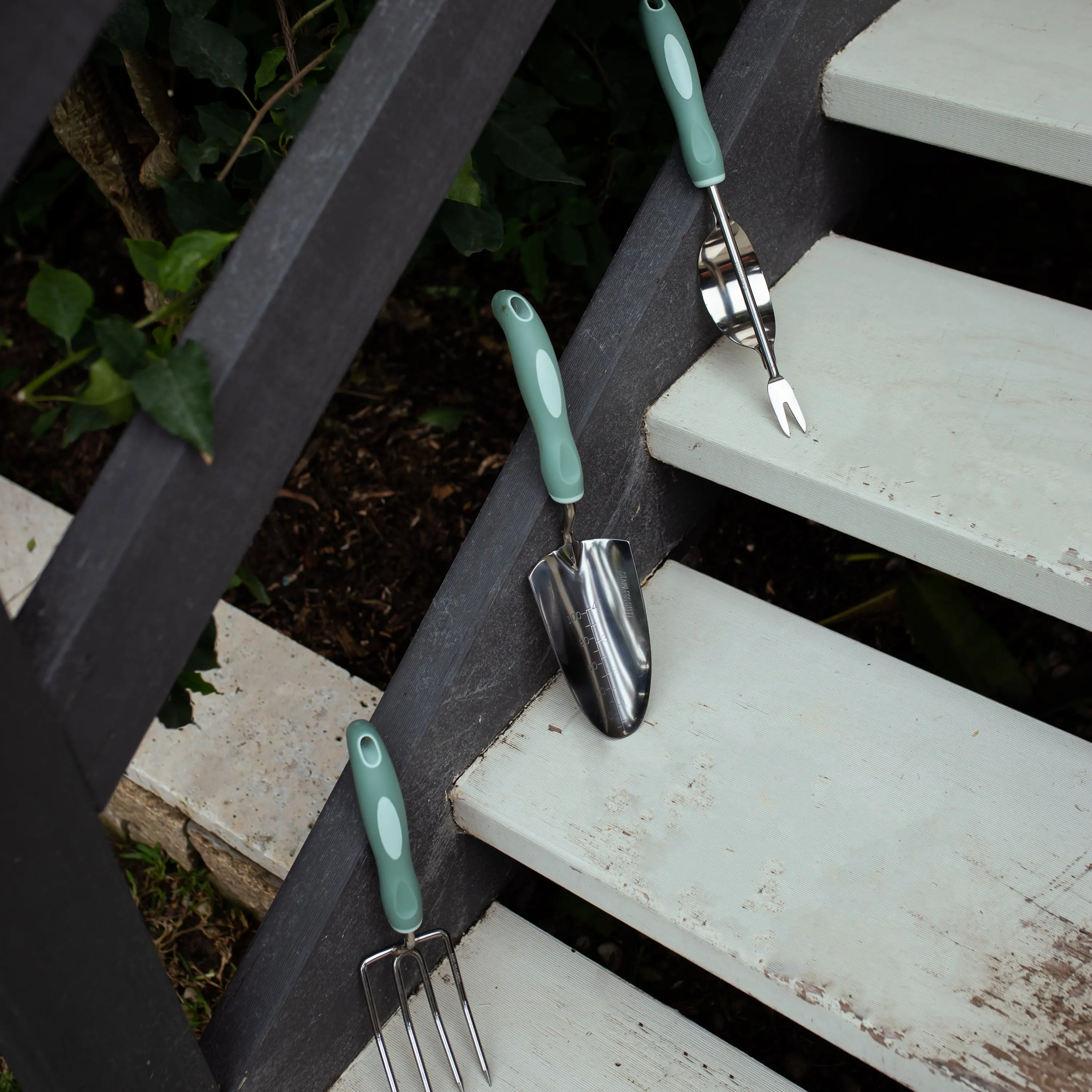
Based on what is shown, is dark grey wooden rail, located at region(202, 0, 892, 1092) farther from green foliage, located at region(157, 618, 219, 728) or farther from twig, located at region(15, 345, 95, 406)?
twig, located at region(15, 345, 95, 406)

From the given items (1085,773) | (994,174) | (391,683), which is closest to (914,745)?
(1085,773)

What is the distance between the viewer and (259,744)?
133 centimetres

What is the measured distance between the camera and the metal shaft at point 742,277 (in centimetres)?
100

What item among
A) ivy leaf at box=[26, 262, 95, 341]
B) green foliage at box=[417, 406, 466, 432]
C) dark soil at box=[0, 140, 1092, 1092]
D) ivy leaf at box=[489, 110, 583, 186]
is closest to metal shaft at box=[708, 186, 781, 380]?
ivy leaf at box=[489, 110, 583, 186]

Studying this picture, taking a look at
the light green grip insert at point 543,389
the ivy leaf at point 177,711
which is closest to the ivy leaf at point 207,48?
the light green grip insert at point 543,389

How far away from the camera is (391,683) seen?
3.08ft

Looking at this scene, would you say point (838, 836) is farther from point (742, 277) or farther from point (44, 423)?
point (44, 423)

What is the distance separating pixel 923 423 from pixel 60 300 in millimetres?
746

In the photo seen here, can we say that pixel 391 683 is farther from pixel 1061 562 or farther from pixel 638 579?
pixel 1061 562

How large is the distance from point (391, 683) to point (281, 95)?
555 mm

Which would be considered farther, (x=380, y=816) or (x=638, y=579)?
(x=638, y=579)

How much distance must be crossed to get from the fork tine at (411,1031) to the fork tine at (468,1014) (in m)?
0.03

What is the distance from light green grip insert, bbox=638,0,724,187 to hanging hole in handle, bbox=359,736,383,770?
616 mm

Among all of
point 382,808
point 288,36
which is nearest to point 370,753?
point 382,808
